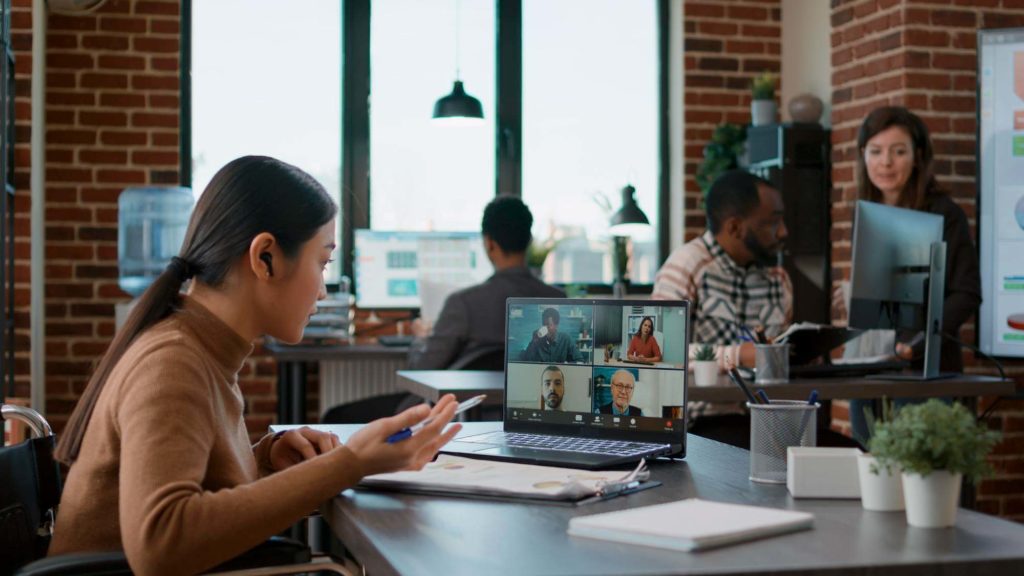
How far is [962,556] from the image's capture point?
116 cm

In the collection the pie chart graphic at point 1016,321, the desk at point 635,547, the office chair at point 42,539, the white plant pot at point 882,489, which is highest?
the pie chart graphic at point 1016,321

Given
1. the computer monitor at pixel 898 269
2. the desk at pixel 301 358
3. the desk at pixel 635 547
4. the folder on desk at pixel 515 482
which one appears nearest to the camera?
the desk at pixel 635 547

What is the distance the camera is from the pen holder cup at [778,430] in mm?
1640

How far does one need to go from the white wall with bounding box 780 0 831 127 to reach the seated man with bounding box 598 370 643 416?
381cm

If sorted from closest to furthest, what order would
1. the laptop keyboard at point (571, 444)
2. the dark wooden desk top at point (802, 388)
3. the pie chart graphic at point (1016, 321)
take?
the laptop keyboard at point (571, 444) < the dark wooden desk top at point (802, 388) < the pie chart graphic at point (1016, 321)

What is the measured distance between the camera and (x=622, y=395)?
1890mm

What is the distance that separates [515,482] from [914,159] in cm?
271

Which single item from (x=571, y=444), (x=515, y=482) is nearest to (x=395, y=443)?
(x=515, y=482)

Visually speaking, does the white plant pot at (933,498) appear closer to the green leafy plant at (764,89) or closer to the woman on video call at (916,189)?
the woman on video call at (916,189)

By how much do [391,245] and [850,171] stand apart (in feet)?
6.81

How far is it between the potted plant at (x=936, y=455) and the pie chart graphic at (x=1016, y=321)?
3408mm

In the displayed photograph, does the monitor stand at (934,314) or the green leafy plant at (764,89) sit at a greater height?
the green leafy plant at (764,89)

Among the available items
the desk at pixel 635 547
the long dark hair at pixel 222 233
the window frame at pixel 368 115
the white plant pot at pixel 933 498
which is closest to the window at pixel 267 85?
the window frame at pixel 368 115

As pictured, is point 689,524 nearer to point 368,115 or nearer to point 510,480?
point 510,480
